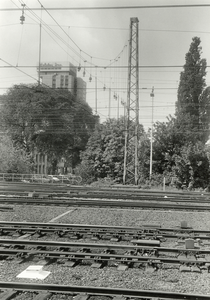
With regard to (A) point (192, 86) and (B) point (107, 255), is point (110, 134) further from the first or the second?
(B) point (107, 255)

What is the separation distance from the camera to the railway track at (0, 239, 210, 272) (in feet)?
24.0

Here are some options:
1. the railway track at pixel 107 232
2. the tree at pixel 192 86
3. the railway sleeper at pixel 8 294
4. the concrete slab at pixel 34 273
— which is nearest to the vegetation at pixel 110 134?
the tree at pixel 192 86

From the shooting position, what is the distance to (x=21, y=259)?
7539 millimetres

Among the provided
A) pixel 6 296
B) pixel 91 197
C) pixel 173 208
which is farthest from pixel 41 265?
pixel 91 197

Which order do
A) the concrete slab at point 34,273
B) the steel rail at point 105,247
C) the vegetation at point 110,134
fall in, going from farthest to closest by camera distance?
1. the vegetation at point 110,134
2. the steel rail at point 105,247
3. the concrete slab at point 34,273

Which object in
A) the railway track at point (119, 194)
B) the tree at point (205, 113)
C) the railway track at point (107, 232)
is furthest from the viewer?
Result: the tree at point (205, 113)

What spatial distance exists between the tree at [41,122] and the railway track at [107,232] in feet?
135

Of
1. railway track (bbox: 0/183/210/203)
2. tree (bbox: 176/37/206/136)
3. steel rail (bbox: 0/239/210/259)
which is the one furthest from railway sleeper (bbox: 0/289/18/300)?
tree (bbox: 176/37/206/136)

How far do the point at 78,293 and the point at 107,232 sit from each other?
14.1 ft

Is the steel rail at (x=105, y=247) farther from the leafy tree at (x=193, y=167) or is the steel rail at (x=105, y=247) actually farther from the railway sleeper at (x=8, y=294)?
the leafy tree at (x=193, y=167)

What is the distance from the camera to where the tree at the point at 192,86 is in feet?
143

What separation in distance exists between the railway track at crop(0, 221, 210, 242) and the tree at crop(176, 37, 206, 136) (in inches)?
1325

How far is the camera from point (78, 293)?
18.5 ft

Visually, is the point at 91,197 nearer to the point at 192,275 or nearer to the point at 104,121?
the point at 192,275
